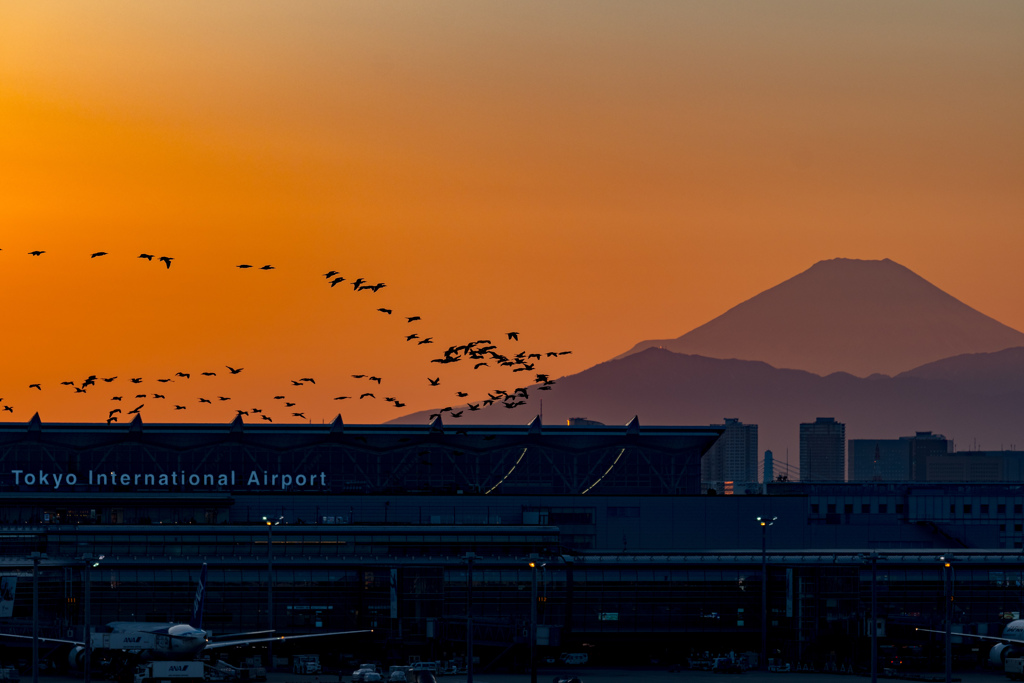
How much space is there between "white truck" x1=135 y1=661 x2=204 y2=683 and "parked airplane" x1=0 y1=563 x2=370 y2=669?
4855 millimetres

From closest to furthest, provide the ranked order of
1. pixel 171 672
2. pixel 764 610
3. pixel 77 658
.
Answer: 1. pixel 171 672
2. pixel 77 658
3. pixel 764 610

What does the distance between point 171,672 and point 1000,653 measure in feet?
277

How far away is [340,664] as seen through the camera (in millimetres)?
172750

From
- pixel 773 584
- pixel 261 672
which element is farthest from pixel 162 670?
pixel 773 584

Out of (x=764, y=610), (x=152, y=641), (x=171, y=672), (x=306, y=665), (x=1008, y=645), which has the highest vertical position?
(x=764, y=610)

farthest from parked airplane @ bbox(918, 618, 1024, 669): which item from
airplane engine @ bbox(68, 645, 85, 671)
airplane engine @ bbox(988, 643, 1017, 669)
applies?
airplane engine @ bbox(68, 645, 85, 671)

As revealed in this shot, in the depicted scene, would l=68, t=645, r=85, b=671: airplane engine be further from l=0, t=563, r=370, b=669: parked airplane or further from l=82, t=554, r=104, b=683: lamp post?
l=82, t=554, r=104, b=683: lamp post

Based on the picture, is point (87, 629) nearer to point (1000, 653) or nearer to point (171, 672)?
point (171, 672)

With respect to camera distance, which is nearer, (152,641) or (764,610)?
(152,641)

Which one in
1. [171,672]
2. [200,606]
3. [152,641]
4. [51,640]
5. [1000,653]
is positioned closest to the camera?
[171,672]

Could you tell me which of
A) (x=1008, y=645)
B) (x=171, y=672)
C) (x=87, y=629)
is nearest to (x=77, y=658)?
(x=171, y=672)

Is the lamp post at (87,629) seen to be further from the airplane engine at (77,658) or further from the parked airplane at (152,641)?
the parked airplane at (152,641)

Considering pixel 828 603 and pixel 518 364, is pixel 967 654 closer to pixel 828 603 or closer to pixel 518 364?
pixel 828 603

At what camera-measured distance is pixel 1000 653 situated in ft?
546
